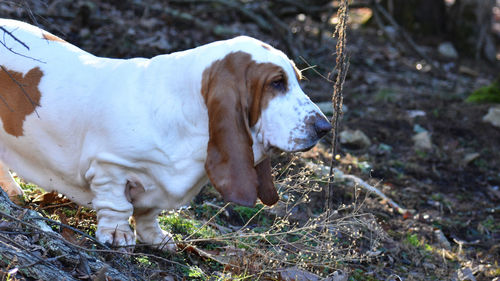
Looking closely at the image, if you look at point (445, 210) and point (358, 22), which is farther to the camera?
point (358, 22)

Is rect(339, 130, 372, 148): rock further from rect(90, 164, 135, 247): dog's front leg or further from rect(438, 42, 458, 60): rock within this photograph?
rect(438, 42, 458, 60): rock

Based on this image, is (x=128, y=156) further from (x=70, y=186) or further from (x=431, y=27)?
(x=431, y=27)

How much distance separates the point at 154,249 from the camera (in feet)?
12.4

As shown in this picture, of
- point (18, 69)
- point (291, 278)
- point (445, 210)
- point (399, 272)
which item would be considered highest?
point (18, 69)

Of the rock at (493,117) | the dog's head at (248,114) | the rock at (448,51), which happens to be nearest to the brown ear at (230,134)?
the dog's head at (248,114)

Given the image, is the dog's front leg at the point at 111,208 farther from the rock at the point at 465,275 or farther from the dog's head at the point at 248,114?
the rock at the point at 465,275

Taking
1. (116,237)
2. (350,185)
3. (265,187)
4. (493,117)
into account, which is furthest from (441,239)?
(493,117)

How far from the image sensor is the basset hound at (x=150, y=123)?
3312 mm

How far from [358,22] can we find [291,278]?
33.9 ft

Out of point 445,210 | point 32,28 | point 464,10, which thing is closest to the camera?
point 32,28

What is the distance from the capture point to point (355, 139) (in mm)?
7059

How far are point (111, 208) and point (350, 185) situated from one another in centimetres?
269

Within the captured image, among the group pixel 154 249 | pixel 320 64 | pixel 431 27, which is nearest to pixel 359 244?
pixel 154 249

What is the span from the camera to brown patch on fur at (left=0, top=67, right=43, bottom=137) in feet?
11.8
